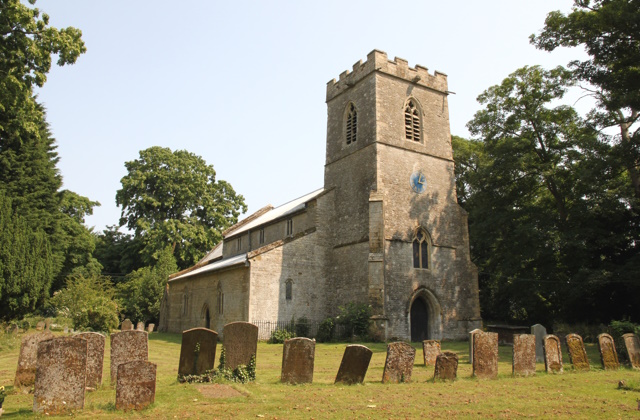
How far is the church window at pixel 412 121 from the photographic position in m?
27.1

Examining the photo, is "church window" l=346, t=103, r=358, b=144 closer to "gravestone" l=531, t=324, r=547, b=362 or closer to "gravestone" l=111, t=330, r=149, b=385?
"gravestone" l=531, t=324, r=547, b=362

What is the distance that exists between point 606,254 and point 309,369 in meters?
21.4

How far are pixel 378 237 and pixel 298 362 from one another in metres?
13.3

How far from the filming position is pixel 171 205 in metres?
44.2

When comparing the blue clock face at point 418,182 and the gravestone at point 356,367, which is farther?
the blue clock face at point 418,182

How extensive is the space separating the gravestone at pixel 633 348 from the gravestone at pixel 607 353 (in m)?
0.42

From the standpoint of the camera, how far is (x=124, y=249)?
48.6 meters

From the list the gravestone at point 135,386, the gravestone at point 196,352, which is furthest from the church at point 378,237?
the gravestone at point 135,386

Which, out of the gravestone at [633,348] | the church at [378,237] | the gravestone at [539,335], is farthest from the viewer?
the church at [378,237]

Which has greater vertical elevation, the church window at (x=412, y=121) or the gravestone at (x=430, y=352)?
the church window at (x=412, y=121)

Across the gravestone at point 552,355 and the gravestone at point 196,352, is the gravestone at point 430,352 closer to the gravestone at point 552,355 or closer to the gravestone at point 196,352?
the gravestone at point 552,355

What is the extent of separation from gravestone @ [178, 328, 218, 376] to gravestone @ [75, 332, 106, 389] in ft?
5.39

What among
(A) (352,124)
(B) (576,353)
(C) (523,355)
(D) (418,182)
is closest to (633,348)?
(B) (576,353)

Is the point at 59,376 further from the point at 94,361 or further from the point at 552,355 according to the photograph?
the point at 552,355
